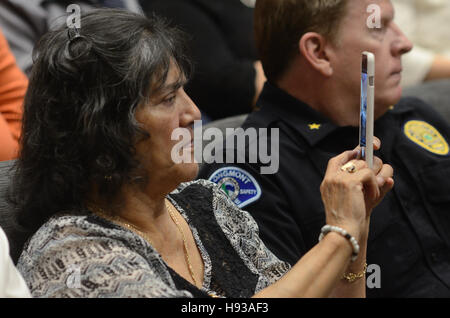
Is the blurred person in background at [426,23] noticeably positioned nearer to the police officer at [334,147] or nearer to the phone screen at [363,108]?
the police officer at [334,147]

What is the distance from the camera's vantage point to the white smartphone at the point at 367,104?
3.71 ft

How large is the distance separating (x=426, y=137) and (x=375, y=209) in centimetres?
33

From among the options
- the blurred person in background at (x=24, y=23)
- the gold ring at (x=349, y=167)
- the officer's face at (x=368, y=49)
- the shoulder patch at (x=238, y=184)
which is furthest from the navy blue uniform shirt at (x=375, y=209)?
the blurred person in background at (x=24, y=23)

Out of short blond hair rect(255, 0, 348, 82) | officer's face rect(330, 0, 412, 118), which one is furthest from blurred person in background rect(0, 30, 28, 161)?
officer's face rect(330, 0, 412, 118)

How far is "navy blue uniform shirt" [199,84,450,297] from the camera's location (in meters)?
1.54

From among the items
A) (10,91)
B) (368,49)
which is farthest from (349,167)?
(10,91)

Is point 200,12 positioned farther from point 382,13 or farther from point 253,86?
point 382,13

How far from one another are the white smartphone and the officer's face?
0.49m

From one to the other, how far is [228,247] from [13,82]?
0.76m

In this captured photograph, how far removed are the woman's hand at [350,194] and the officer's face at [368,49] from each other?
488mm

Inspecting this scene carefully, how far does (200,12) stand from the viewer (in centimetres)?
235

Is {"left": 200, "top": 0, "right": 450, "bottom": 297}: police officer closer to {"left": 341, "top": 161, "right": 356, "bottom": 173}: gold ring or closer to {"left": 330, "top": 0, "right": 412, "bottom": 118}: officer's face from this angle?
{"left": 330, "top": 0, "right": 412, "bottom": 118}: officer's face

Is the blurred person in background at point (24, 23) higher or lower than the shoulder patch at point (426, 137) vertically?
higher
